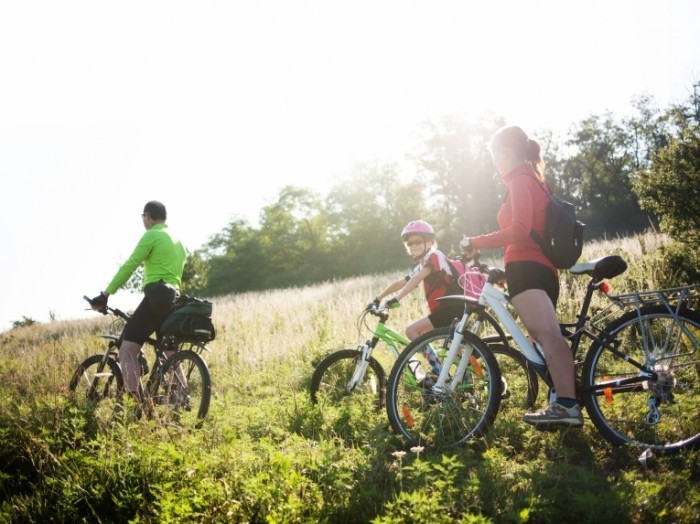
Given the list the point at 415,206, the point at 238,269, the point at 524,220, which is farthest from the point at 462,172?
the point at 524,220

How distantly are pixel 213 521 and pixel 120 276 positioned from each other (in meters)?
3.19

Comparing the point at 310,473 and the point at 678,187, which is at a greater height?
the point at 678,187

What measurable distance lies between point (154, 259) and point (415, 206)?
2008 inches

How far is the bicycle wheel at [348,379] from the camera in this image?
4.74m

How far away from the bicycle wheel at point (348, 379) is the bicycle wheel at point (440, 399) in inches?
28.8

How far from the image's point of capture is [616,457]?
11.4ft

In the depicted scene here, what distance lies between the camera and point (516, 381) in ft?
17.3

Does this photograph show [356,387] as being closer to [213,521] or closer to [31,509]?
[213,521]

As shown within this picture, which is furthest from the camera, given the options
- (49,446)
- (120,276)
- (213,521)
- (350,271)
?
(350,271)

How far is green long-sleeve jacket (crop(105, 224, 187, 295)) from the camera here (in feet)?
17.7

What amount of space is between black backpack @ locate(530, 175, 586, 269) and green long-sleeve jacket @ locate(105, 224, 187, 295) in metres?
3.88

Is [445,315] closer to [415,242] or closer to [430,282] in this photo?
[430,282]

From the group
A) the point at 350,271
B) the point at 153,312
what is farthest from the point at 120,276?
the point at 350,271

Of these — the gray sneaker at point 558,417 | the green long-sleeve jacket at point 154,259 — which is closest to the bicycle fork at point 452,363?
the gray sneaker at point 558,417
